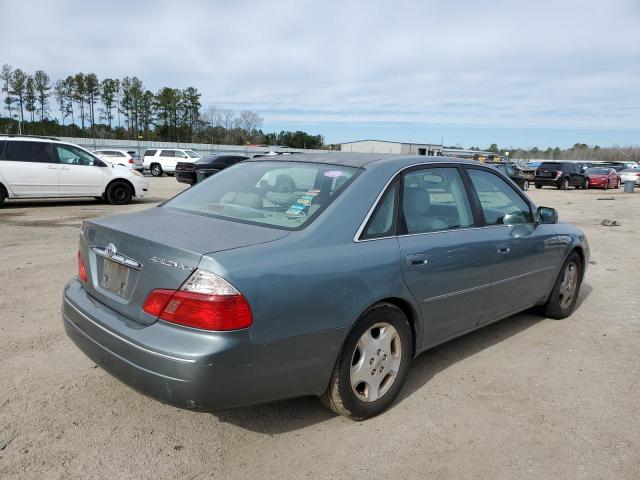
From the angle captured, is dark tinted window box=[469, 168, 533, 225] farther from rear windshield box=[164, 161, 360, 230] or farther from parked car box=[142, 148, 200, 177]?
parked car box=[142, 148, 200, 177]

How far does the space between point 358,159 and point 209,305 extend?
5.43 ft

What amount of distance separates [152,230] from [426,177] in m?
1.87

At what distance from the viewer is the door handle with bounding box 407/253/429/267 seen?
308cm

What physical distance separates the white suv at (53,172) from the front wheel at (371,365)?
11747 millimetres

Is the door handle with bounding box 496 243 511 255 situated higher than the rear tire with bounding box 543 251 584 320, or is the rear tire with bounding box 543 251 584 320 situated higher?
the door handle with bounding box 496 243 511 255

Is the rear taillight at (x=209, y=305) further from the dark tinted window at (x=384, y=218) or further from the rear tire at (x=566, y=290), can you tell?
the rear tire at (x=566, y=290)

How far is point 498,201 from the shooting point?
13.9 feet

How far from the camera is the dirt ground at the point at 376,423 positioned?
101 inches

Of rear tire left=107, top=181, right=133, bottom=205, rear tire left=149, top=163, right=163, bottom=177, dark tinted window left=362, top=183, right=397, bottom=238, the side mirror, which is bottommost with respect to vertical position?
rear tire left=149, top=163, right=163, bottom=177

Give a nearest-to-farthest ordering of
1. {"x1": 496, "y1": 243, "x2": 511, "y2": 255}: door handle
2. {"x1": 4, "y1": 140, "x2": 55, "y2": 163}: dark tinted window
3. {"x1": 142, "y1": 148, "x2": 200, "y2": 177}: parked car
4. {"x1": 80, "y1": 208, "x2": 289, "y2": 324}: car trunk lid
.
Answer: {"x1": 80, "y1": 208, "x2": 289, "y2": 324}: car trunk lid < {"x1": 496, "y1": 243, "x2": 511, "y2": 255}: door handle < {"x1": 4, "y1": 140, "x2": 55, "y2": 163}: dark tinted window < {"x1": 142, "y1": 148, "x2": 200, "y2": 177}: parked car

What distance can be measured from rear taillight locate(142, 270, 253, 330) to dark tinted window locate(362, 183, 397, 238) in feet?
3.01

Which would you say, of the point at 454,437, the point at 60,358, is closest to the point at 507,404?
the point at 454,437

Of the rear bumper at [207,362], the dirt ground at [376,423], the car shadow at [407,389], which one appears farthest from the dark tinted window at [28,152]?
the car shadow at [407,389]

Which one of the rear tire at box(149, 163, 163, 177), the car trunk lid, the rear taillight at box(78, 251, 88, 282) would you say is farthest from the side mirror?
the rear tire at box(149, 163, 163, 177)
